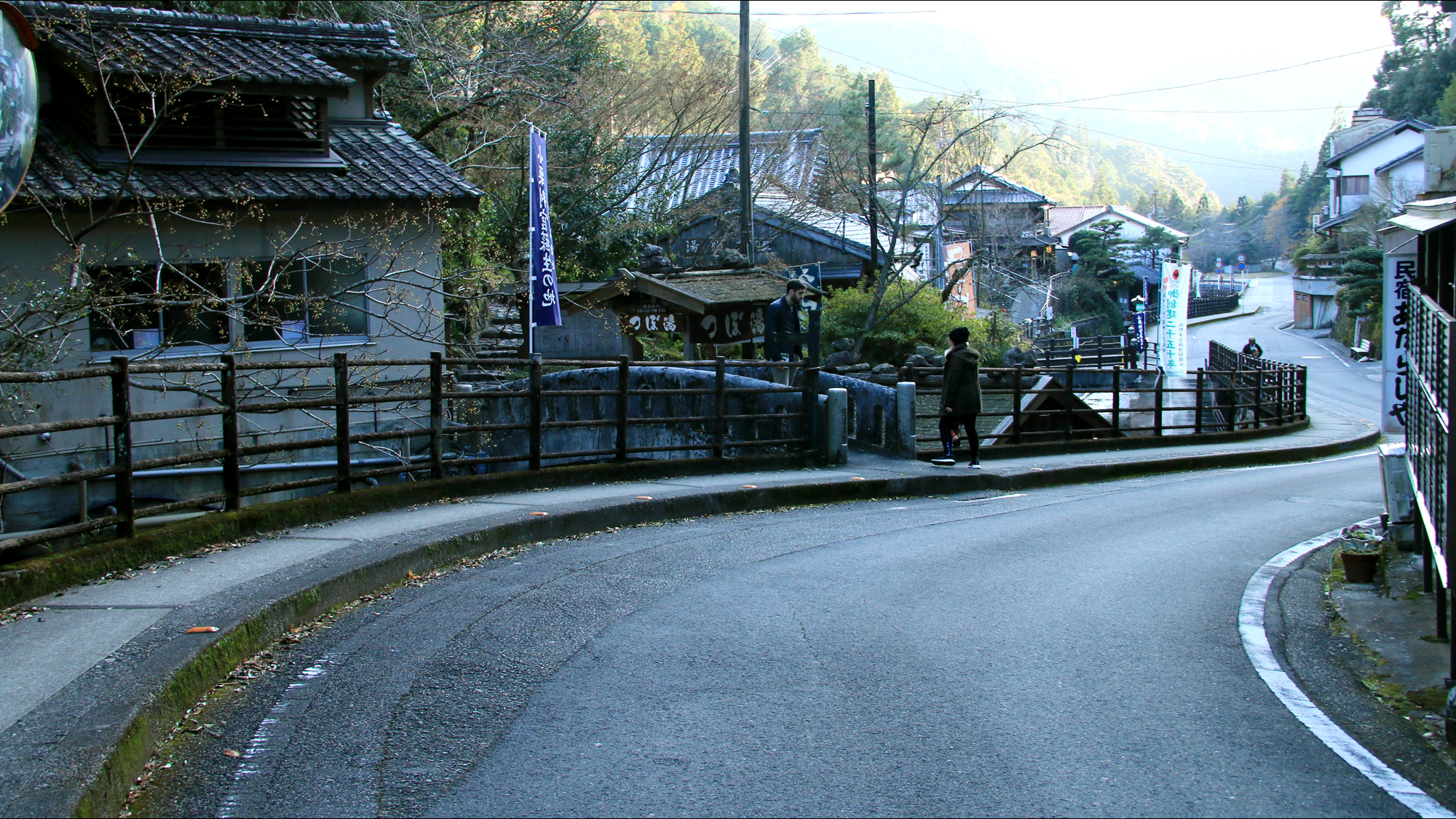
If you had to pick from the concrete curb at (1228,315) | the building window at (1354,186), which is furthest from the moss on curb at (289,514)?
the concrete curb at (1228,315)

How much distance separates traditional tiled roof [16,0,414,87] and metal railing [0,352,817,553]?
14.1ft

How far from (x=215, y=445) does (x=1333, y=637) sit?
14505 millimetres

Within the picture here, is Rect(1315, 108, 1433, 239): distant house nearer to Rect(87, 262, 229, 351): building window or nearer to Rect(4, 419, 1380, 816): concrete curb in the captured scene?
Rect(4, 419, 1380, 816): concrete curb

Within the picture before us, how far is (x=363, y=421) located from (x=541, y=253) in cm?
432

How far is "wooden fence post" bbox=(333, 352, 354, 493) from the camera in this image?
8922 mm

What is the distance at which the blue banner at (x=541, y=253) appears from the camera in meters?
13.9

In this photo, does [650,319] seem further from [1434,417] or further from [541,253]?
[1434,417]

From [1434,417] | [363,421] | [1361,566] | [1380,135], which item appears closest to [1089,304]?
[1380,135]

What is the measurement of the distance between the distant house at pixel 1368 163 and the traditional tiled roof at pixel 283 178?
2238 inches

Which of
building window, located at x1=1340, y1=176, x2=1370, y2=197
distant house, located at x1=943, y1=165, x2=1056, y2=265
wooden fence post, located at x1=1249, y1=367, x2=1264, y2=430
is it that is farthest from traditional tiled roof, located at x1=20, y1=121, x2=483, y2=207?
building window, located at x1=1340, y1=176, x2=1370, y2=197

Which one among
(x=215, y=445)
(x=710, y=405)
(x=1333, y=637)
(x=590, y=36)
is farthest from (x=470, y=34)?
(x=1333, y=637)

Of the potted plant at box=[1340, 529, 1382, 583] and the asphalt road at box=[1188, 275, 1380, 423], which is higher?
the asphalt road at box=[1188, 275, 1380, 423]

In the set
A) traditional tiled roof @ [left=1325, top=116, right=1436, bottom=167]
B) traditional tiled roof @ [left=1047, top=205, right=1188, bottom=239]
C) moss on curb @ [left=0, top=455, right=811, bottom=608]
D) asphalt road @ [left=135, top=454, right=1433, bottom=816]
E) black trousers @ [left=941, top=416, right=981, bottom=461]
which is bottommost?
asphalt road @ [left=135, top=454, right=1433, bottom=816]

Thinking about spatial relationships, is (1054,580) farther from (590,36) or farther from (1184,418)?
(1184,418)
